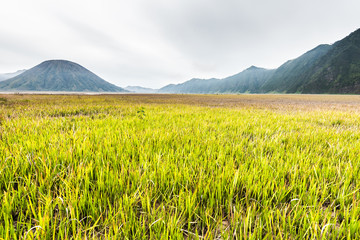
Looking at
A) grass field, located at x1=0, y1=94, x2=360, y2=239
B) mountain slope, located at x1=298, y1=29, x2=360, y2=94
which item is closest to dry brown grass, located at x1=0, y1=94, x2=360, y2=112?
grass field, located at x1=0, y1=94, x2=360, y2=239

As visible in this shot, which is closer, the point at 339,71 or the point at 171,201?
the point at 171,201

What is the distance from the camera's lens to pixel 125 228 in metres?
0.88

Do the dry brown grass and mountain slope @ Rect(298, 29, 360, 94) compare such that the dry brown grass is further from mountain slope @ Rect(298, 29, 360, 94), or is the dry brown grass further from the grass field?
mountain slope @ Rect(298, 29, 360, 94)

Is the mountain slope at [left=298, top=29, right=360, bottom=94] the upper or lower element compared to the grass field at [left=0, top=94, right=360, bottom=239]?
upper

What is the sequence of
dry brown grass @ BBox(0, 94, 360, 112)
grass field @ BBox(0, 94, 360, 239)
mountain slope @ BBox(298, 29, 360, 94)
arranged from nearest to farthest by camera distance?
grass field @ BBox(0, 94, 360, 239), dry brown grass @ BBox(0, 94, 360, 112), mountain slope @ BBox(298, 29, 360, 94)

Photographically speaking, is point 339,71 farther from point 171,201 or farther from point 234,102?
point 171,201

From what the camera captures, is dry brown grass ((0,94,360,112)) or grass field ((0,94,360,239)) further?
dry brown grass ((0,94,360,112))

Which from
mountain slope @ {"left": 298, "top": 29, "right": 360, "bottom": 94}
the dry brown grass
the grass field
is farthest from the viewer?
mountain slope @ {"left": 298, "top": 29, "right": 360, "bottom": 94}

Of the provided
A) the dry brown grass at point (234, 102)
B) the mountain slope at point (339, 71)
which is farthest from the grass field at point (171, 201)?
the mountain slope at point (339, 71)

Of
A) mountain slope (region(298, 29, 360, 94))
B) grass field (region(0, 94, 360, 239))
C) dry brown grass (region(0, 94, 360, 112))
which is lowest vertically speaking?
grass field (region(0, 94, 360, 239))

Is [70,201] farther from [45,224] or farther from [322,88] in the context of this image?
[322,88]

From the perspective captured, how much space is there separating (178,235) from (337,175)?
1.89 metres

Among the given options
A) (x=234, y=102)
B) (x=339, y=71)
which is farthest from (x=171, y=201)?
(x=339, y=71)

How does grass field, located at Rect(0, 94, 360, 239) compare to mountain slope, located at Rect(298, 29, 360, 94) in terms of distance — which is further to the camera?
mountain slope, located at Rect(298, 29, 360, 94)
